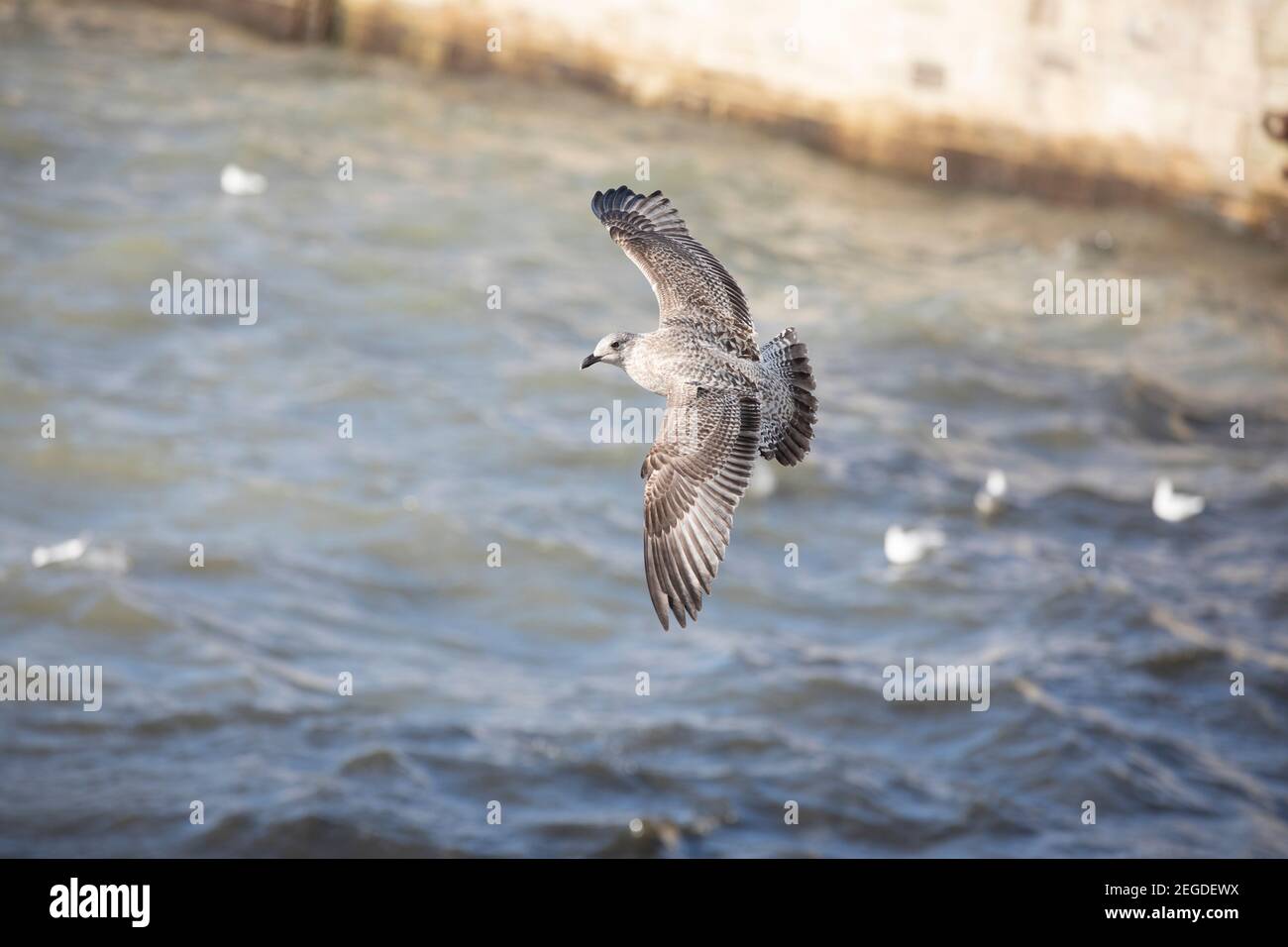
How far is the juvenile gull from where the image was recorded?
33.1 feet

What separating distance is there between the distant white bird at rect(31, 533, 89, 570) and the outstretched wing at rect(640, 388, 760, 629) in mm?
11293

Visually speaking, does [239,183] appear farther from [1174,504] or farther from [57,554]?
[1174,504]

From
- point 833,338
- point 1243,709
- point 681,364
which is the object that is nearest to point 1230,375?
point 833,338

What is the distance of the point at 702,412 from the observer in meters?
10.3

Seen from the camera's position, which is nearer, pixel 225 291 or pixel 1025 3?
pixel 225 291

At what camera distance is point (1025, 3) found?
27875 millimetres

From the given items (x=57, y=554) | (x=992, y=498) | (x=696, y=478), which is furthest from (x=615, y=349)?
(x=992, y=498)

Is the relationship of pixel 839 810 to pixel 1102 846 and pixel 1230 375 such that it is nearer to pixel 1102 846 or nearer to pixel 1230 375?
pixel 1102 846

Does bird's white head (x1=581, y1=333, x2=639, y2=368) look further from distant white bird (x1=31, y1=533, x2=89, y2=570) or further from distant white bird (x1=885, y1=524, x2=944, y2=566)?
distant white bird (x1=31, y1=533, x2=89, y2=570)

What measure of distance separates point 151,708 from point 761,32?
1600 centimetres

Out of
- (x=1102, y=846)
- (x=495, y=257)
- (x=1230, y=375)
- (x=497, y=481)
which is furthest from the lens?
(x=495, y=257)

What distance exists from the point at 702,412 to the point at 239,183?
19.4 m

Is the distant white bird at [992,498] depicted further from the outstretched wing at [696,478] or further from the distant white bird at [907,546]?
the outstretched wing at [696,478]

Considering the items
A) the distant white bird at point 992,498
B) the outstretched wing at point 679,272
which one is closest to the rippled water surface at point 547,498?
the distant white bird at point 992,498
